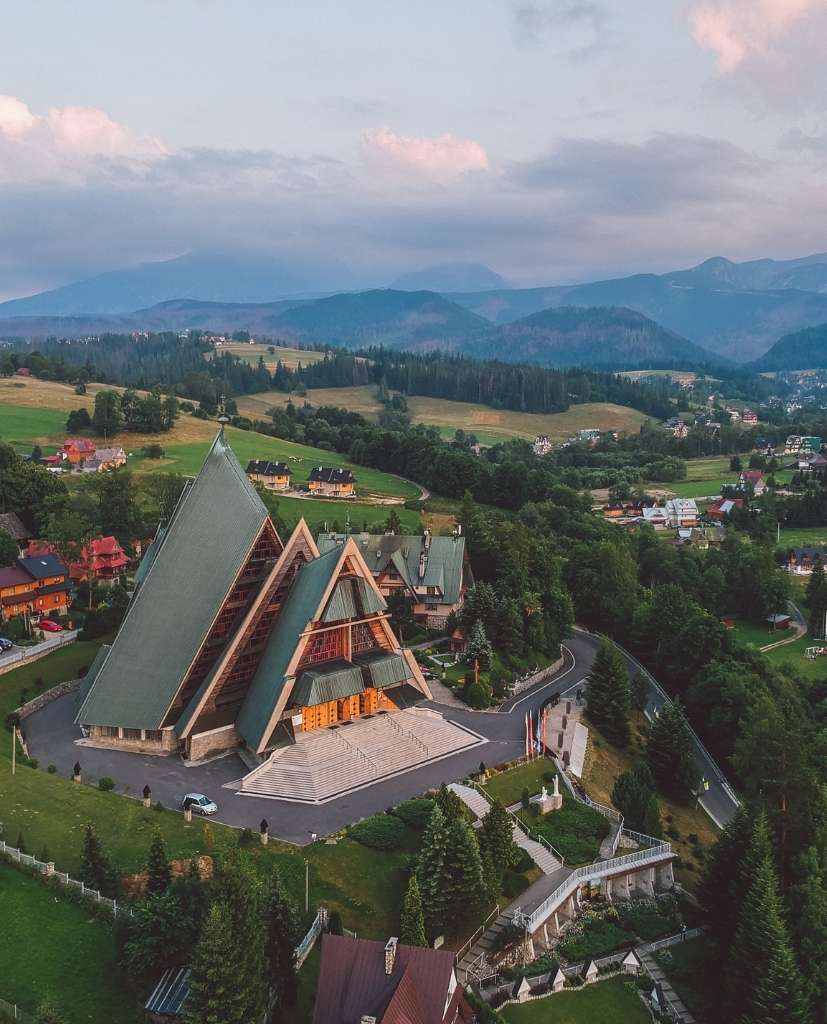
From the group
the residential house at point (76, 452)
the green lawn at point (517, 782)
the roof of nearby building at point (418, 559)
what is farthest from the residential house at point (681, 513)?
the green lawn at point (517, 782)

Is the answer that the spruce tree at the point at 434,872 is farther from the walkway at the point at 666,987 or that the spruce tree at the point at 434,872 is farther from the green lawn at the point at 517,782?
the walkway at the point at 666,987

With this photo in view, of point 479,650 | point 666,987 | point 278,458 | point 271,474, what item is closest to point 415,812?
point 666,987

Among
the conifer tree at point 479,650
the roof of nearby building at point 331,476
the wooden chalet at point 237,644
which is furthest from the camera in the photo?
the roof of nearby building at point 331,476

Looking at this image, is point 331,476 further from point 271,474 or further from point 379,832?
point 379,832

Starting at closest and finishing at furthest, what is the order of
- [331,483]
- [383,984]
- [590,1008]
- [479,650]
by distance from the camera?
[383,984]
[590,1008]
[479,650]
[331,483]

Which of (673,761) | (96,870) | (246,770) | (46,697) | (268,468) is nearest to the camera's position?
(96,870)
